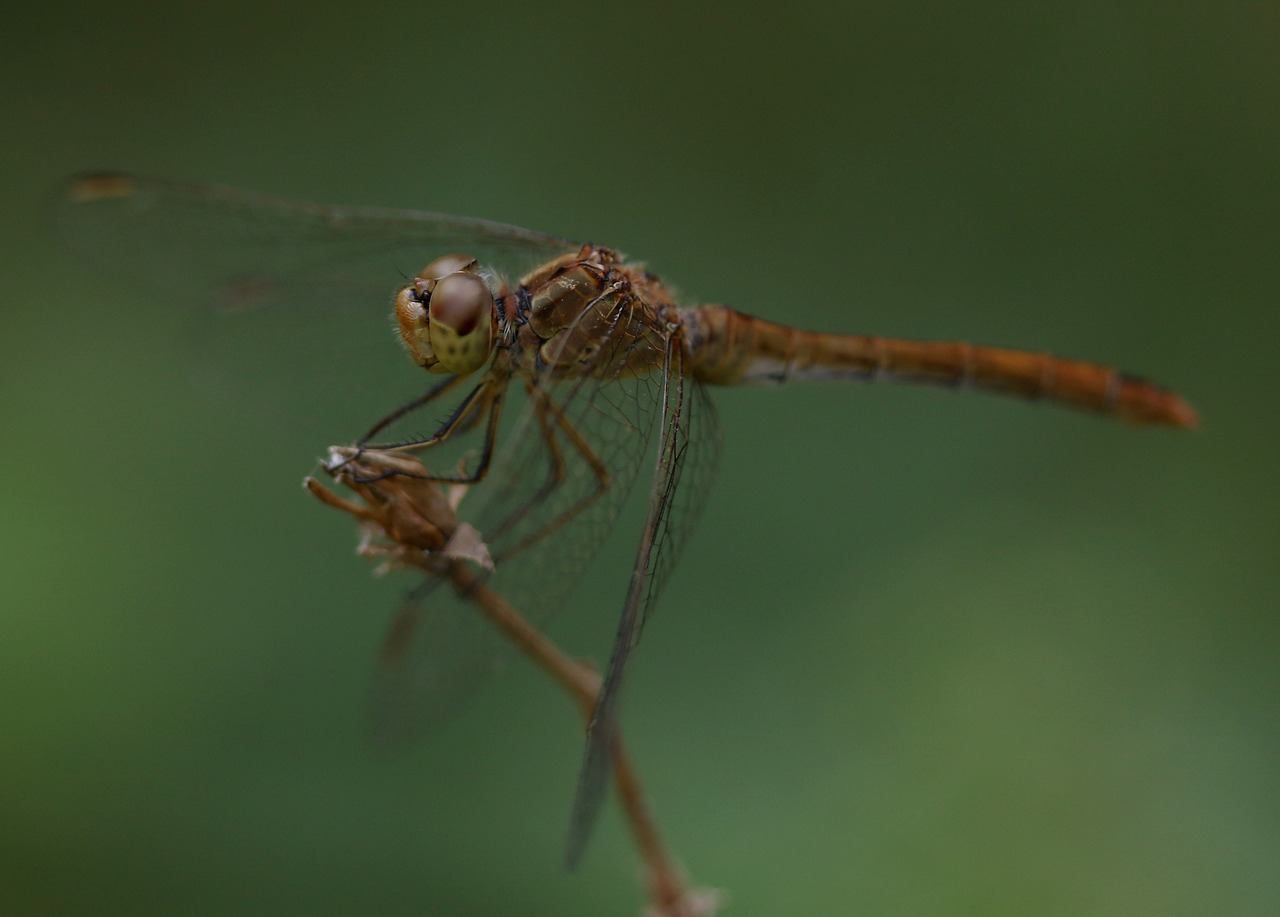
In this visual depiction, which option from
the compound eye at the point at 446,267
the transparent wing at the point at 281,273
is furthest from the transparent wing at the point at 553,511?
the transparent wing at the point at 281,273

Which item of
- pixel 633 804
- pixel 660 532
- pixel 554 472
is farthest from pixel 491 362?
pixel 633 804

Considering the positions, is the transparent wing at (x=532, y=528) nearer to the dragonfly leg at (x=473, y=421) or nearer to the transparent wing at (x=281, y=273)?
the dragonfly leg at (x=473, y=421)

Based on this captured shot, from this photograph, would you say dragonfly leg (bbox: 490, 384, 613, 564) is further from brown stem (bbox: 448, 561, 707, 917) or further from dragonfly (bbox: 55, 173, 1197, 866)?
brown stem (bbox: 448, 561, 707, 917)

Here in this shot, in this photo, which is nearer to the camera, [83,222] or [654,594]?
[654,594]

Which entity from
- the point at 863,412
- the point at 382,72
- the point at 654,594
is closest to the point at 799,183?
the point at 863,412

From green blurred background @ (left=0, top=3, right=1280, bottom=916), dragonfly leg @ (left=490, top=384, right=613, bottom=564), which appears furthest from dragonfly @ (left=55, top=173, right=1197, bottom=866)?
green blurred background @ (left=0, top=3, right=1280, bottom=916)

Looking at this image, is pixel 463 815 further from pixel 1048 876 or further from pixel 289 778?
pixel 1048 876

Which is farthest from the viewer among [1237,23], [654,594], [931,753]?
[1237,23]
